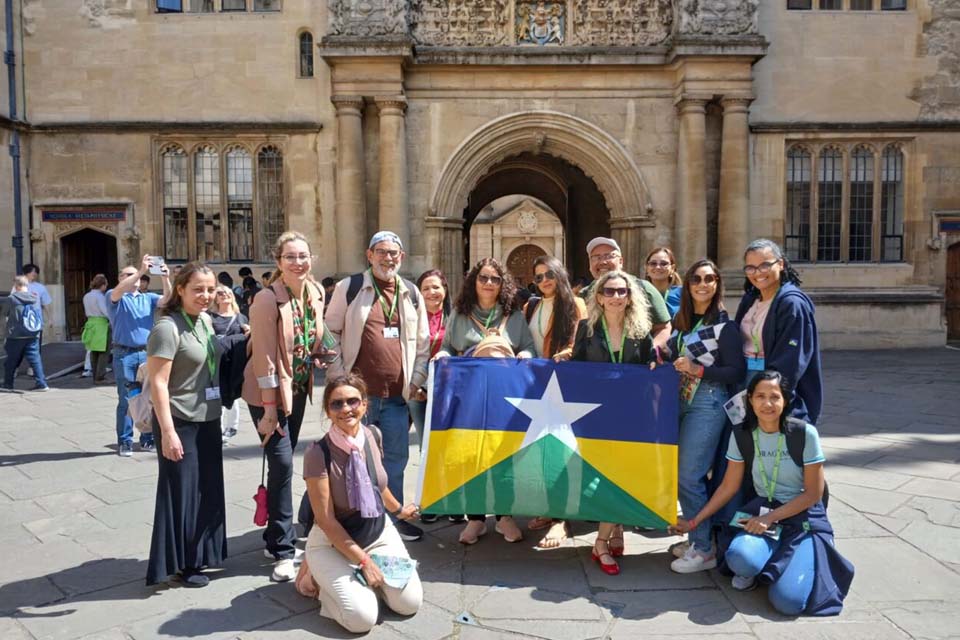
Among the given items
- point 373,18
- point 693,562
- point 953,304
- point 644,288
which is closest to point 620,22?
point 373,18

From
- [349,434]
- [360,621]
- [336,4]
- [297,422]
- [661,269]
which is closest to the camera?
[360,621]

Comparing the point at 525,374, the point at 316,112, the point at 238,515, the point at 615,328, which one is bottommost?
the point at 238,515

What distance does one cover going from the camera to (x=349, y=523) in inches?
153

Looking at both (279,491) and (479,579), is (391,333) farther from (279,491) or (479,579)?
(479,579)

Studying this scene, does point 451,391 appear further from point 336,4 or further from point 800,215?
point 800,215

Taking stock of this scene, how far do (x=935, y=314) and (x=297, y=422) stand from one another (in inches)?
577

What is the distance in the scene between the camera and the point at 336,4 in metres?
13.3

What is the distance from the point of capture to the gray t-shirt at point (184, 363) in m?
4.03

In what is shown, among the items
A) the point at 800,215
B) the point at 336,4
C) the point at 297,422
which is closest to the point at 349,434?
the point at 297,422

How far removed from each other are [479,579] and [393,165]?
10.4 m

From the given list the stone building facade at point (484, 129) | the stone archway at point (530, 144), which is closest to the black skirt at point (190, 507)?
the stone building facade at point (484, 129)

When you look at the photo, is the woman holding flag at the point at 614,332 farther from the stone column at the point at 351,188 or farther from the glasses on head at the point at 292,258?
the stone column at the point at 351,188

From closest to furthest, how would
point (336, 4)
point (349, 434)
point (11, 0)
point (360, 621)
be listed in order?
point (360, 621) → point (349, 434) → point (336, 4) → point (11, 0)

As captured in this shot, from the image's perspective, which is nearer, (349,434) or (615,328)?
(349,434)
